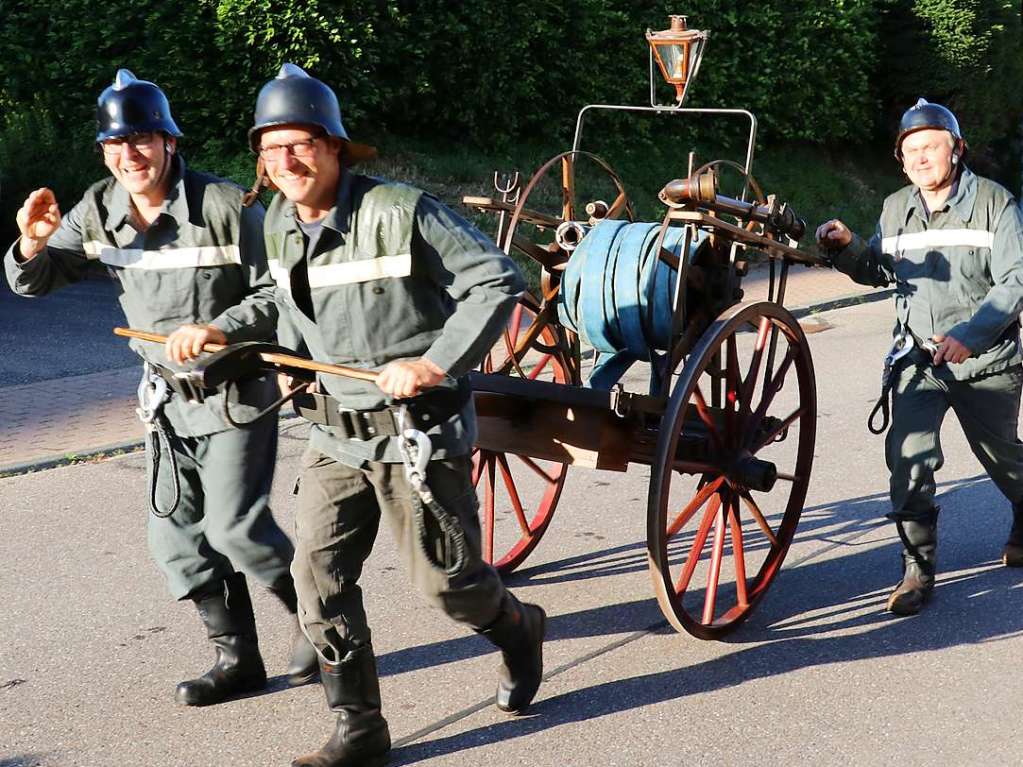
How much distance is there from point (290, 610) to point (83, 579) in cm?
139

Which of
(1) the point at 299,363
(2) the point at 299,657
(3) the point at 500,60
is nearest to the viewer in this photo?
(1) the point at 299,363

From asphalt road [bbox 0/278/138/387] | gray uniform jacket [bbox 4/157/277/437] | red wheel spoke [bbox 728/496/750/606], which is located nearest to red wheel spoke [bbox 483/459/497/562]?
red wheel spoke [bbox 728/496/750/606]

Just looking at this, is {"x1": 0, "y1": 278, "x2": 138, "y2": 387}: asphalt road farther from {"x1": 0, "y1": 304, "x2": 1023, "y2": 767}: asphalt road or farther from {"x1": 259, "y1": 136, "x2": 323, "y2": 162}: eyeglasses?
{"x1": 259, "y1": 136, "x2": 323, "y2": 162}: eyeglasses

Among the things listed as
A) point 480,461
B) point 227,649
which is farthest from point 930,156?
point 227,649

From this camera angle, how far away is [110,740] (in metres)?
3.75

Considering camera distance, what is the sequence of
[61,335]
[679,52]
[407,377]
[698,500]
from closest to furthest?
[407,377] → [698,500] → [679,52] → [61,335]

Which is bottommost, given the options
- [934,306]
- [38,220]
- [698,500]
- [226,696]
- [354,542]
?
[226,696]

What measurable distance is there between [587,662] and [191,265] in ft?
5.75

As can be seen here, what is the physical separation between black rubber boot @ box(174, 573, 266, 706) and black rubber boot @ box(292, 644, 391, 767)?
0.54m

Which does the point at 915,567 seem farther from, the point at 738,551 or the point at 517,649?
the point at 517,649

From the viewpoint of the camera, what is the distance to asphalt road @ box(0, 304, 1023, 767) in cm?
371

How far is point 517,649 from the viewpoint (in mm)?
3768

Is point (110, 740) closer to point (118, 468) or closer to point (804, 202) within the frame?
point (118, 468)

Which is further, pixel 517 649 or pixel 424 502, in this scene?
pixel 517 649
